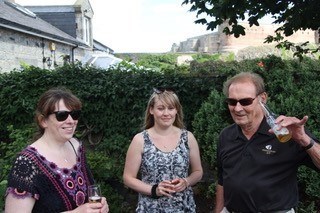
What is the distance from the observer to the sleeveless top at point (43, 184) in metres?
2.20

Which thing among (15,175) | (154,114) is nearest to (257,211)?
(154,114)

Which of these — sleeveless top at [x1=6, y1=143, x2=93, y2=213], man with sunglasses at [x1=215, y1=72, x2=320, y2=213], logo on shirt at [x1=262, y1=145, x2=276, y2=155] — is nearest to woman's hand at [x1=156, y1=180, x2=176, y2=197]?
man with sunglasses at [x1=215, y1=72, x2=320, y2=213]

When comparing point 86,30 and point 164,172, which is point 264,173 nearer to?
point 164,172

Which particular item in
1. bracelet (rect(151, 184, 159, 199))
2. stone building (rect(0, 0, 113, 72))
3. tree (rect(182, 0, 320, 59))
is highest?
stone building (rect(0, 0, 113, 72))

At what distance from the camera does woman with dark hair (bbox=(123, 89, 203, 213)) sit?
310 cm

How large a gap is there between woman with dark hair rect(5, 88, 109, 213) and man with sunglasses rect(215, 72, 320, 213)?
90 centimetres

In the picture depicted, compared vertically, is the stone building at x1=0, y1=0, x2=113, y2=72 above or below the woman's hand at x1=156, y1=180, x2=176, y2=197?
above

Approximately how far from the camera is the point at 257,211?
2439 millimetres

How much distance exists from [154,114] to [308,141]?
Result: 1.38 metres

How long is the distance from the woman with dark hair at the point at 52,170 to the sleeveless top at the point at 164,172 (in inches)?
23.8

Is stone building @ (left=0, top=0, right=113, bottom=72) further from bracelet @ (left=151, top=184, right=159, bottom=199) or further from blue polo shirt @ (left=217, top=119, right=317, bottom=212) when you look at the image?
blue polo shirt @ (left=217, top=119, right=317, bottom=212)

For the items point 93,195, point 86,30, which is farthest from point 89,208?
point 86,30

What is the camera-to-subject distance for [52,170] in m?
2.35

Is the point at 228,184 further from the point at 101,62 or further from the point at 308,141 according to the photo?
the point at 101,62
